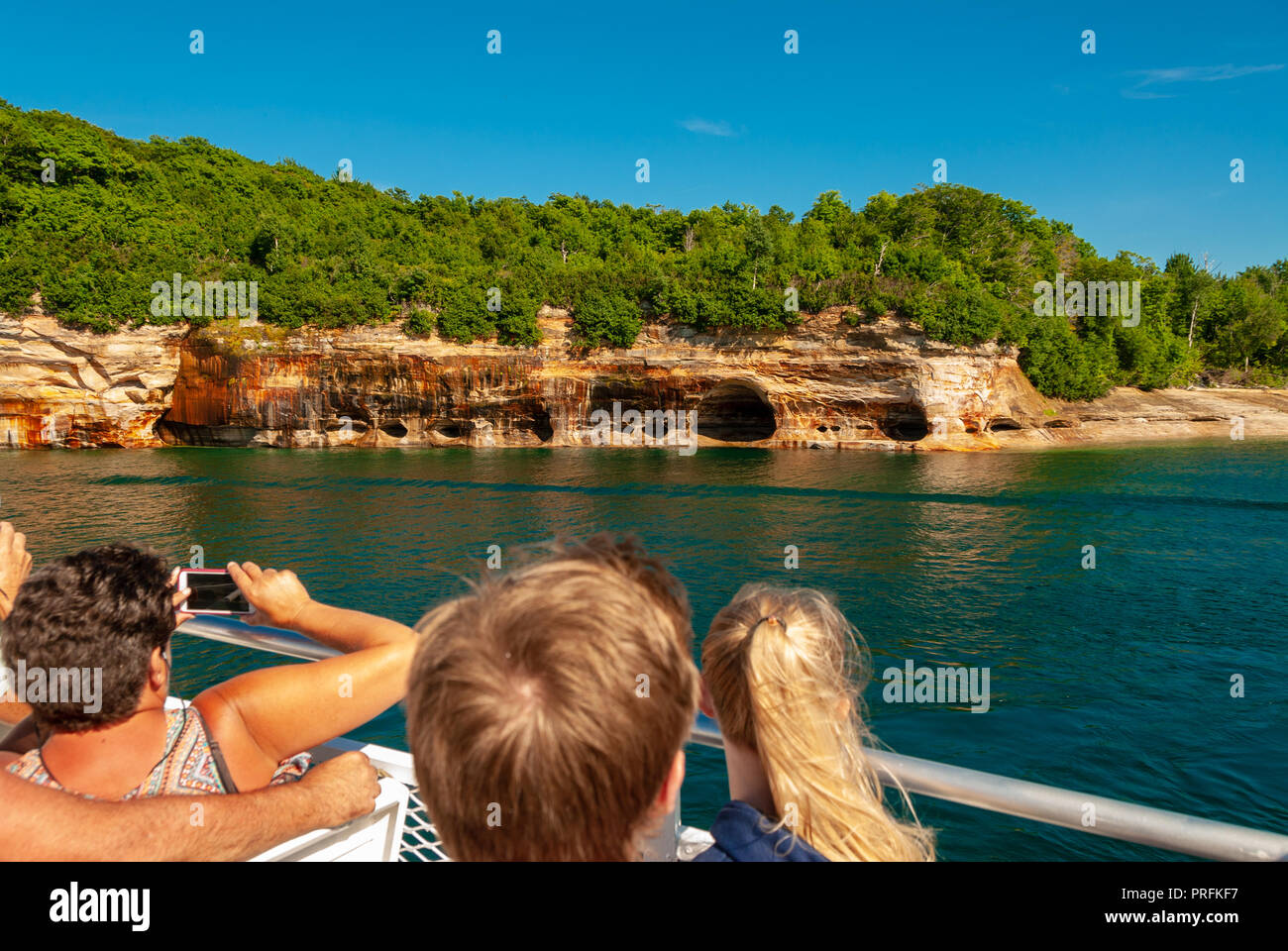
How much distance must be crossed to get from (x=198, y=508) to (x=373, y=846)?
20.3 metres

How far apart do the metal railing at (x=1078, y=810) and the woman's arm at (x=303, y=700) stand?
2.64ft

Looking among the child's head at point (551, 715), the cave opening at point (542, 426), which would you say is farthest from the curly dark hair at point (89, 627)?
the cave opening at point (542, 426)

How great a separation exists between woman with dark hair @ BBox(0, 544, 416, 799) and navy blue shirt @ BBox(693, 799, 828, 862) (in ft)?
2.89

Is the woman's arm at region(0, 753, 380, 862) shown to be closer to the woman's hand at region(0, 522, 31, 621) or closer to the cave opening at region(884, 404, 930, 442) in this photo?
the woman's hand at region(0, 522, 31, 621)

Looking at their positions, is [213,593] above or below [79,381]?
below

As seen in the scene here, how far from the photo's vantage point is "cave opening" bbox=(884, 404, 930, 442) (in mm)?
38203

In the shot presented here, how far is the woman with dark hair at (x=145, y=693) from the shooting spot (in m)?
1.76

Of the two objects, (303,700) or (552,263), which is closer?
(303,700)

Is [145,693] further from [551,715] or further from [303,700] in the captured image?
[551,715]

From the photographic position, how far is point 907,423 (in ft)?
134

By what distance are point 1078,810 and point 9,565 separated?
2.97 m

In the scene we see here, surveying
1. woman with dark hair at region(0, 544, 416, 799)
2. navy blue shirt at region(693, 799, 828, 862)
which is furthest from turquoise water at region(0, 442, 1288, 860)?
navy blue shirt at region(693, 799, 828, 862)

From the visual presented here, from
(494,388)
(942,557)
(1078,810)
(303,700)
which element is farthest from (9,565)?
(494,388)

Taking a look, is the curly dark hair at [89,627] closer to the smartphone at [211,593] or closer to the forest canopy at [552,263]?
the smartphone at [211,593]
